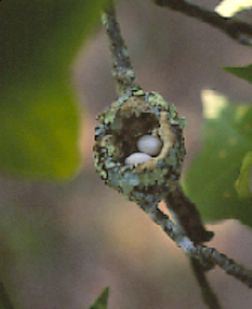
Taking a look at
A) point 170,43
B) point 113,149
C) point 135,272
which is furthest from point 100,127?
point 170,43

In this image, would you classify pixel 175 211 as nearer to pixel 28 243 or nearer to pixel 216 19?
pixel 216 19

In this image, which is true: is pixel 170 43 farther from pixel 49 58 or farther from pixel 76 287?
pixel 49 58

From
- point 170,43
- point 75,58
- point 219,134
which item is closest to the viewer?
point 75,58

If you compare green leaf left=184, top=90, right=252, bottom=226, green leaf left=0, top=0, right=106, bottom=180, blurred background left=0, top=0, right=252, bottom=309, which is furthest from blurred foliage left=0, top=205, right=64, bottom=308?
green leaf left=0, top=0, right=106, bottom=180

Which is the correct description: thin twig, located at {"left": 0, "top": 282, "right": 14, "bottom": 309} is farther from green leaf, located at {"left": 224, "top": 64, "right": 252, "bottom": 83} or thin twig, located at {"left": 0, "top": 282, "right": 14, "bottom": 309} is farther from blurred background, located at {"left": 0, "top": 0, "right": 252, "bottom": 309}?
blurred background, located at {"left": 0, "top": 0, "right": 252, "bottom": 309}

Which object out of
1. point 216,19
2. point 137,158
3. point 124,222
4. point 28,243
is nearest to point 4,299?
point 137,158

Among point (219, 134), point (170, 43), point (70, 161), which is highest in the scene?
point (170, 43)
